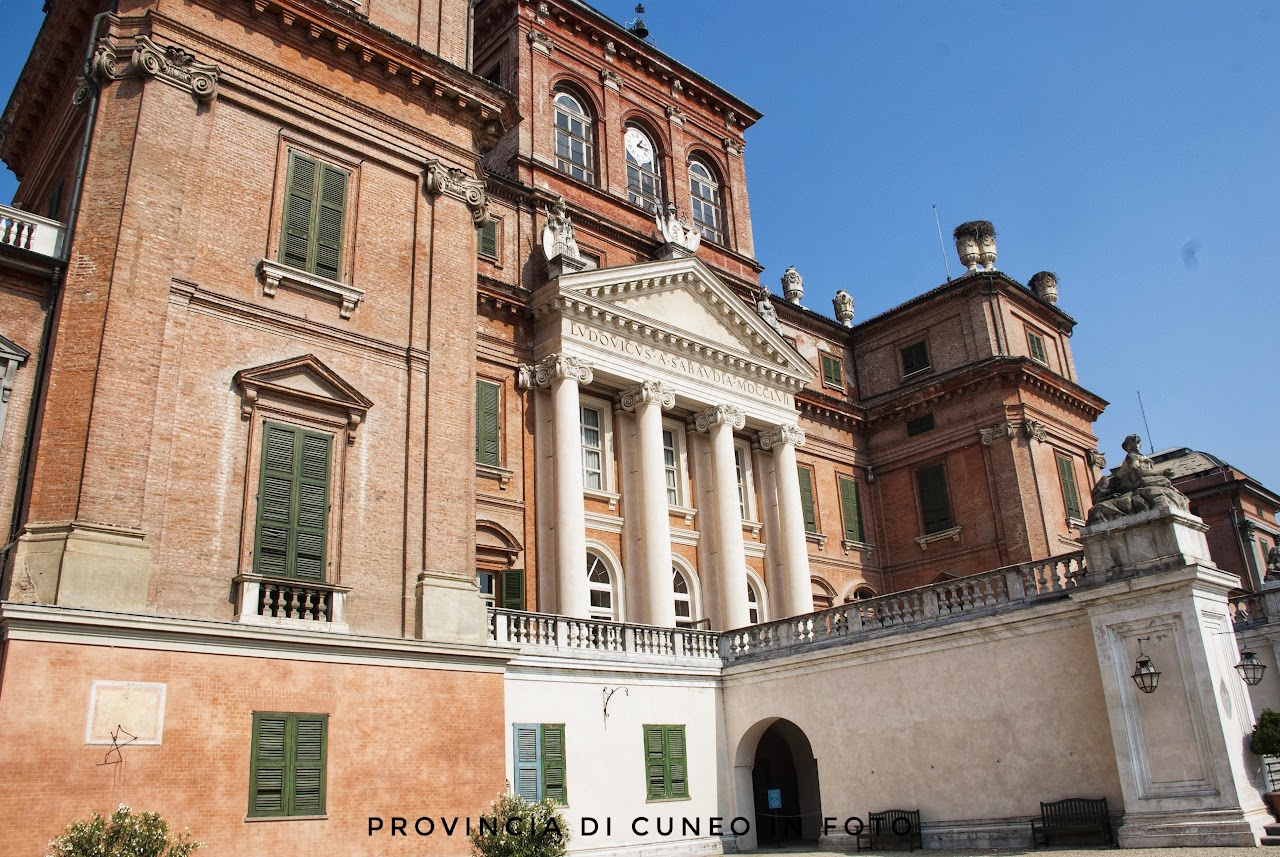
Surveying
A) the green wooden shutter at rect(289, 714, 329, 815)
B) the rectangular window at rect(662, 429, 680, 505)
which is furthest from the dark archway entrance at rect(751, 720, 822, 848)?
the green wooden shutter at rect(289, 714, 329, 815)

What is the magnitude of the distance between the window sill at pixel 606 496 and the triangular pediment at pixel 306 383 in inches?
369

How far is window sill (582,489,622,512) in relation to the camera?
26.9 metres

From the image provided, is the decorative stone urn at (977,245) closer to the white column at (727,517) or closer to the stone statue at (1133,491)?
the white column at (727,517)

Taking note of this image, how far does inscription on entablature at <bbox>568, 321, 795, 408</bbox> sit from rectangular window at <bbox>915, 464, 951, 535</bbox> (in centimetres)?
641

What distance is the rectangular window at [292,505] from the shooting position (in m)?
16.6

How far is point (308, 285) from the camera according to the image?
60.2 ft

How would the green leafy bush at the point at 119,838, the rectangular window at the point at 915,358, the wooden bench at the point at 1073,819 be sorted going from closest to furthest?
the green leafy bush at the point at 119,838 → the wooden bench at the point at 1073,819 → the rectangular window at the point at 915,358

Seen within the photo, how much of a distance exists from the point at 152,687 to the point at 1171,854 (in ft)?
48.4

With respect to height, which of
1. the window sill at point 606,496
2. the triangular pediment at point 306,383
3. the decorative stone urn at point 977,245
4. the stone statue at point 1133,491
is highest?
the decorative stone urn at point 977,245

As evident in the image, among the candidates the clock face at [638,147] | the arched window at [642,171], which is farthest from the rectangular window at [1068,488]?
the clock face at [638,147]

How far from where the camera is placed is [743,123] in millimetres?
38188

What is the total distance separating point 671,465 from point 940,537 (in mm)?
10675

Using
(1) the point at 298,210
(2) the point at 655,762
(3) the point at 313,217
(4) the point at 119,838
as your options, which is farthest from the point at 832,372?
(4) the point at 119,838

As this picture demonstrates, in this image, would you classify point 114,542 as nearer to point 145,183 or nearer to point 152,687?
point 152,687
